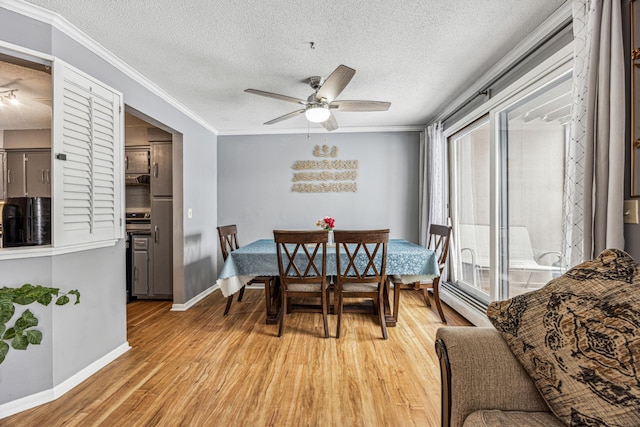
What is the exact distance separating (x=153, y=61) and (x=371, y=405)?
118 inches

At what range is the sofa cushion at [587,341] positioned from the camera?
84cm

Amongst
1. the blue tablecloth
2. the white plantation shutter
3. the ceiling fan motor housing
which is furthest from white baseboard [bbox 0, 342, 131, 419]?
the ceiling fan motor housing

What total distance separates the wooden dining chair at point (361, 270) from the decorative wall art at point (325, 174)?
1.79 meters

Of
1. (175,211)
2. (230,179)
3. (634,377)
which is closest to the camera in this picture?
(634,377)

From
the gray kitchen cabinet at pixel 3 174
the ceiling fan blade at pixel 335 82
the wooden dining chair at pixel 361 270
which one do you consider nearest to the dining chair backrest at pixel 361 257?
the wooden dining chair at pixel 361 270

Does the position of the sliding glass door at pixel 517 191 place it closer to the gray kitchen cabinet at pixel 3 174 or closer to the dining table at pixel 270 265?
the dining table at pixel 270 265

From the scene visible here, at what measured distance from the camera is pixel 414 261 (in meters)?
2.86

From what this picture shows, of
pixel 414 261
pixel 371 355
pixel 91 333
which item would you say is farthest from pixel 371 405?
pixel 91 333

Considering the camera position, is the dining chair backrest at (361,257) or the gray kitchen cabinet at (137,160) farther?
the gray kitchen cabinet at (137,160)

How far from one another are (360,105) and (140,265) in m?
3.36

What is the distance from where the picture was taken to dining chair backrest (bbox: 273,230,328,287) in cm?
261

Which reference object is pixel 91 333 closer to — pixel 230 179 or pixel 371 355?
pixel 371 355

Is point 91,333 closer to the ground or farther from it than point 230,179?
closer to the ground

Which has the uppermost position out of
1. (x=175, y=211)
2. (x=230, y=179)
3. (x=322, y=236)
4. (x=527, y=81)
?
(x=527, y=81)
